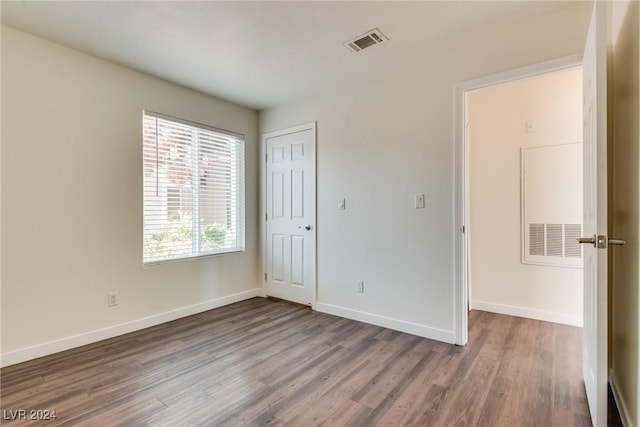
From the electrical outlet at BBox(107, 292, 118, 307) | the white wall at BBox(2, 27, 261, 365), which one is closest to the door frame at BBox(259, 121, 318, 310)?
the white wall at BBox(2, 27, 261, 365)

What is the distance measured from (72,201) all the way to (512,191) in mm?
4152

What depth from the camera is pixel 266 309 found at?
3.61m

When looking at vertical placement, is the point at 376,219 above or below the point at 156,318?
above

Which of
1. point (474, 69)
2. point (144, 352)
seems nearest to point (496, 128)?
point (474, 69)

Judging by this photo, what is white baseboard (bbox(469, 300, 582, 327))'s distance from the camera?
3008mm

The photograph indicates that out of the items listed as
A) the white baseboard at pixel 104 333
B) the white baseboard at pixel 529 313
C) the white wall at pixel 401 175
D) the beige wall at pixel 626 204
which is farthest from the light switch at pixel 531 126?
the white baseboard at pixel 104 333

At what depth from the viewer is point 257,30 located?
233 centimetres

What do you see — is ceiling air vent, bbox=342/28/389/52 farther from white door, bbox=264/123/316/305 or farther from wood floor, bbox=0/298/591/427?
wood floor, bbox=0/298/591/427

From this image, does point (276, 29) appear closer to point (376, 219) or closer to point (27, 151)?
point (376, 219)

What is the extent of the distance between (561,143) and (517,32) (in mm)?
1335

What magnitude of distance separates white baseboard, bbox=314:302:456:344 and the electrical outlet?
1968 mm

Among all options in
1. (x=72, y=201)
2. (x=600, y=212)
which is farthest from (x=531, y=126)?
(x=72, y=201)

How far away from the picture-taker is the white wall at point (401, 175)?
245 centimetres

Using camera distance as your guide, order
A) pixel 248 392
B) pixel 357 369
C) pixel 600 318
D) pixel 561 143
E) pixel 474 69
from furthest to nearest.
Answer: pixel 561 143 < pixel 474 69 < pixel 357 369 < pixel 248 392 < pixel 600 318
